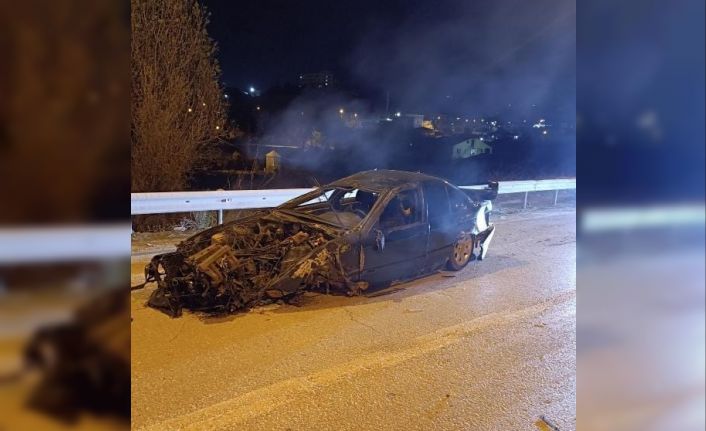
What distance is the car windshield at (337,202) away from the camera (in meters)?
6.29

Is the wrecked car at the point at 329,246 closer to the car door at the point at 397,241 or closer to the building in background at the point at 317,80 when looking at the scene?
the car door at the point at 397,241

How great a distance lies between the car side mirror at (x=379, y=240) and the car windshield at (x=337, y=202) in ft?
1.60

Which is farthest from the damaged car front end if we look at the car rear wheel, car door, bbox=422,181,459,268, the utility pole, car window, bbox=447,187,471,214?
the utility pole

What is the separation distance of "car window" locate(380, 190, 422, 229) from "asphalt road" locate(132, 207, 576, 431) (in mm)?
802

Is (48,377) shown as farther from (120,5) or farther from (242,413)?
(242,413)

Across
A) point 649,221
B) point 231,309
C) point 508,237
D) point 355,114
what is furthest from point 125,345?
point 355,114

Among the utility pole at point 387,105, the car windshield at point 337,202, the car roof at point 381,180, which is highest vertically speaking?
the utility pole at point 387,105

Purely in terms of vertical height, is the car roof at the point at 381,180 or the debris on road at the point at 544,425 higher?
the car roof at the point at 381,180

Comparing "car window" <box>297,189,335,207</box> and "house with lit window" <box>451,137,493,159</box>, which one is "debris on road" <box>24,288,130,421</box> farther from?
"house with lit window" <box>451,137,493,159</box>

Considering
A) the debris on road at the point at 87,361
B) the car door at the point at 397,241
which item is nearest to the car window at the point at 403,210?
the car door at the point at 397,241

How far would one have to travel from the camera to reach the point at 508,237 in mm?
9477

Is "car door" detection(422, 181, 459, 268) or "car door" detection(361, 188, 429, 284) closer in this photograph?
"car door" detection(361, 188, 429, 284)

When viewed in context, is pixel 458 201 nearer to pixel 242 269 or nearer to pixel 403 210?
pixel 403 210

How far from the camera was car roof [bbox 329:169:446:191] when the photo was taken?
630 cm
